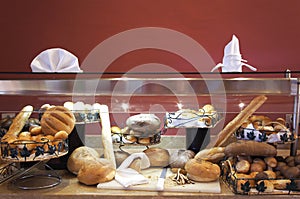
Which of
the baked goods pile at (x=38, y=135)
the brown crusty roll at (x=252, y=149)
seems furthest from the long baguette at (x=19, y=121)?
the brown crusty roll at (x=252, y=149)

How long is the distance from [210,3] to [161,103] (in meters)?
1.42

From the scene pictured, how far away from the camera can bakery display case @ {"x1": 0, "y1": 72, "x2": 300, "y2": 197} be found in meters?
1.13

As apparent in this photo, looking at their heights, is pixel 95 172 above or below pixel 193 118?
below

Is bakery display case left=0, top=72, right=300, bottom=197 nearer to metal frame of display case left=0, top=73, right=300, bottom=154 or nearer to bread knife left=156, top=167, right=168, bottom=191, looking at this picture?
metal frame of display case left=0, top=73, right=300, bottom=154

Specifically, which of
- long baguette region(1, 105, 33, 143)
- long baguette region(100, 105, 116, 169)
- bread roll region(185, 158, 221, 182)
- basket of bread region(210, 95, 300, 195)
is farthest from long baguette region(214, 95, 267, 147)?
long baguette region(1, 105, 33, 143)

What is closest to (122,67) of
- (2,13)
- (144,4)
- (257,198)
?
(144,4)

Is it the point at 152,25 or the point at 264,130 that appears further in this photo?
the point at 152,25

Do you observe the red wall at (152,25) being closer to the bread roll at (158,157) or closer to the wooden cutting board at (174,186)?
the bread roll at (158,157)

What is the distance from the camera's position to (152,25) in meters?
2.42

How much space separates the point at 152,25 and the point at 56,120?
1.44 m

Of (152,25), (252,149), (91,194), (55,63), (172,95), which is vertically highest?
(152,25)

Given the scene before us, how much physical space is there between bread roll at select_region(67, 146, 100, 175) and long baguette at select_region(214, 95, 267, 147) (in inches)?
18.1

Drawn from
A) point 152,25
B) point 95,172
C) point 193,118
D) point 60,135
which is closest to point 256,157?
point 193,118

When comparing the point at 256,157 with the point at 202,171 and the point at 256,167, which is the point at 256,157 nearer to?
the point at 256,167
